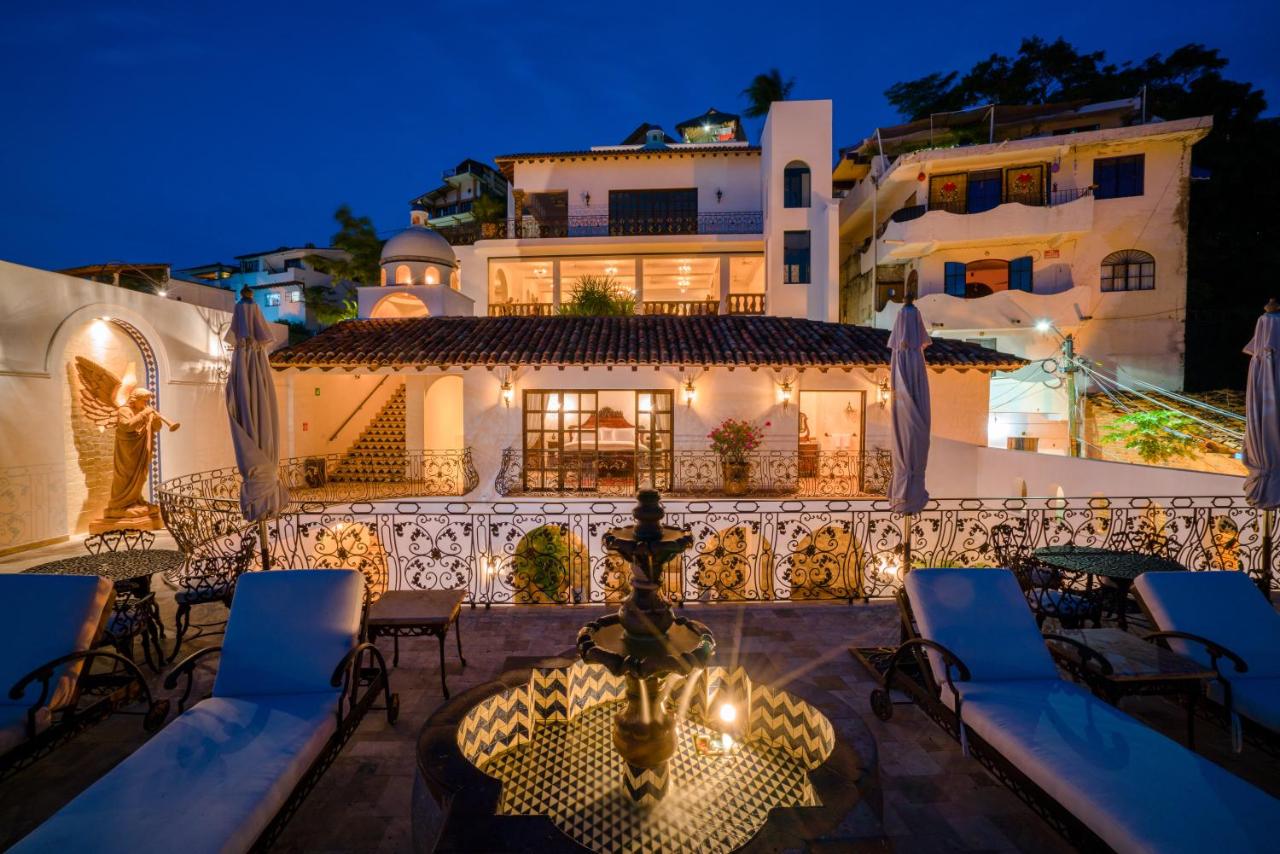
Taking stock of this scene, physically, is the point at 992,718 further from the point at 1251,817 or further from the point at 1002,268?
the point at 1002,268

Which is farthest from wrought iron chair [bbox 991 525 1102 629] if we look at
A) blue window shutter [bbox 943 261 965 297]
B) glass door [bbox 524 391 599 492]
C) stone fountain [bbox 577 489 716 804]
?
blue window shutter [bbox 943 261 965 297]

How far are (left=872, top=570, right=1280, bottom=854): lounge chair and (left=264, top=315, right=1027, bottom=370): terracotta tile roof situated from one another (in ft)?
26.6

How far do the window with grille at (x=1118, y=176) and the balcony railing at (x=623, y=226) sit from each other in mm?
10850

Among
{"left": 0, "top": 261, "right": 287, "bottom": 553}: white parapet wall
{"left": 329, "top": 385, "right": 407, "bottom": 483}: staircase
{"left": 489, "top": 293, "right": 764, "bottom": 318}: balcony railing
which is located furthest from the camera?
{"left": 489, "top": 293, "right": 764, "bottom": 318}: balcony railing

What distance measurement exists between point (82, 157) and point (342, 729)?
602 feet

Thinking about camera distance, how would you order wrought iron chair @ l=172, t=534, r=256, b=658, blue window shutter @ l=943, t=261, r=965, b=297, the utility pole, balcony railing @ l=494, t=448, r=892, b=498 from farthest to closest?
blue window shutter @ l=943, t=261, r=965, b=297
the utility pole
balcony railing @ l=494, t=448, r=892, b=498
wrought iron chair @ l=172, t=534, r=256, b=658

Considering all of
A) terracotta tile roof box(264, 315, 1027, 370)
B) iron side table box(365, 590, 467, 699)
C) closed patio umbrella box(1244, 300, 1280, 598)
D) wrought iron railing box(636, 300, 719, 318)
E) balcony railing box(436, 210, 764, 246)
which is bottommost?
iron side table box(365, 590, 467, 699)

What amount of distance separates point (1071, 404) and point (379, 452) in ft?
69.1

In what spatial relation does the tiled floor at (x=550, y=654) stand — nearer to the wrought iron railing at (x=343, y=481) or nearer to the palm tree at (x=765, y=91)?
the wrought iron railing at (x=343, y=481)

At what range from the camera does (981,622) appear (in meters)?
4.16

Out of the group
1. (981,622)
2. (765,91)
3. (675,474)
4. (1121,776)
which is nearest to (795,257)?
(765,91)

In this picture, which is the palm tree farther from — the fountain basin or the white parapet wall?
the fountain basin

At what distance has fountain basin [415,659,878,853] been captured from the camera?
8.55ft

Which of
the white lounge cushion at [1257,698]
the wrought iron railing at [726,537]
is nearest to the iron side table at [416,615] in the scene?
the wrought iron railing at [726,537]
